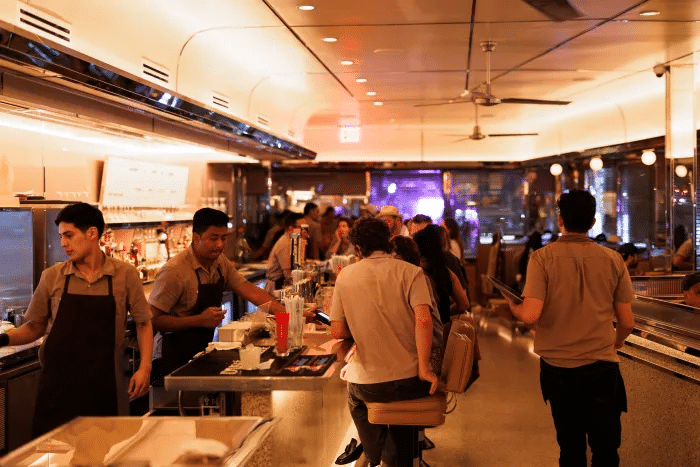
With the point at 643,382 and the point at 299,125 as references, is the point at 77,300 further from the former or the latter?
the point at 299,125

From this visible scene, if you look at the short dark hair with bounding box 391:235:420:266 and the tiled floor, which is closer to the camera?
the short dark hair with bounding box 391:235:420:266

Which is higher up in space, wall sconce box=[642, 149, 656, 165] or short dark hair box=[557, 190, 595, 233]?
wall sconce box=[642, 149, 656, 165]

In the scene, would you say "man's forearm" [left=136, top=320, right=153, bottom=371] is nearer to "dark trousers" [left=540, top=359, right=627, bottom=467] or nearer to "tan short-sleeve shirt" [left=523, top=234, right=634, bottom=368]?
"tan short-sleeve shirt" [left=523, top=234, right=634, bottom=368]

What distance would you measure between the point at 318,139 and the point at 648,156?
6.43 metres

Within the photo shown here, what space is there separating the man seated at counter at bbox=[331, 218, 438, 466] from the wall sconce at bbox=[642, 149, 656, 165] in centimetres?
830

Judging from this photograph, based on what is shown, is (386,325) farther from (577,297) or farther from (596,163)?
(596,163)

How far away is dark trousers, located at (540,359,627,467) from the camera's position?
4.15 m

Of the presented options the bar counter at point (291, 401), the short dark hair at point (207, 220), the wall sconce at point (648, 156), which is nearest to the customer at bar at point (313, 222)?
the wall sconce at point (648, 156)

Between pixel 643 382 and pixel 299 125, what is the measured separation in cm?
936

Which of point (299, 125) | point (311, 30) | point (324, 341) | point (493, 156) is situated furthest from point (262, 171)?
point (324, 341)

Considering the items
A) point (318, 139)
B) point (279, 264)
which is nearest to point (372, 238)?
point (279, 264)

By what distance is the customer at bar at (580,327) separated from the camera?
13.6 feet

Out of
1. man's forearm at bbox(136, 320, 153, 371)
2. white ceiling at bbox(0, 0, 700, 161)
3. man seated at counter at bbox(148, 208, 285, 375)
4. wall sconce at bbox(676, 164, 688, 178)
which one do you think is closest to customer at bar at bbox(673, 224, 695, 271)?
wall sconce at bbox(676, 164, 688, 178)

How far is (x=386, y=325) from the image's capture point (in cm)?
426
